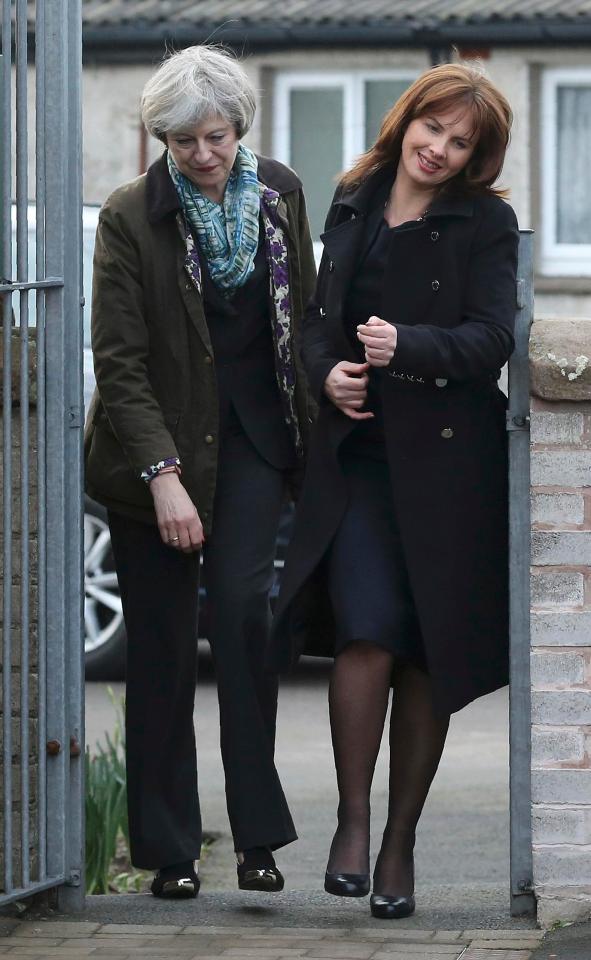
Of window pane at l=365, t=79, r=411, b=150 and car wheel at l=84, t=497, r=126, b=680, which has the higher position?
window pane at l=365, t=79, r=411, b=150

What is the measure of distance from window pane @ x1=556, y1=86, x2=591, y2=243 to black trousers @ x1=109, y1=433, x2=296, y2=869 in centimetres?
1310

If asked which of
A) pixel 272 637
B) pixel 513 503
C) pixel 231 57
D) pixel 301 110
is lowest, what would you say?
A: pixel 272 637

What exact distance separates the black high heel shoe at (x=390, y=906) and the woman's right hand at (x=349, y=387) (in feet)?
3.51

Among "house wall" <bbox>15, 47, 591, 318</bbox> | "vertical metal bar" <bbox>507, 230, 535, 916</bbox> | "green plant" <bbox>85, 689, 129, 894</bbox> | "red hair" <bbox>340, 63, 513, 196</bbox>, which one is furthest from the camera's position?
"house wall" <bbox>15, 47, 591, 318</bbox>

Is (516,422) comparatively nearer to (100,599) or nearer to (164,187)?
(164,187)

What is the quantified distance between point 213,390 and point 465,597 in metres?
0.74

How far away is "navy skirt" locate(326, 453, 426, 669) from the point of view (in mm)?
4473

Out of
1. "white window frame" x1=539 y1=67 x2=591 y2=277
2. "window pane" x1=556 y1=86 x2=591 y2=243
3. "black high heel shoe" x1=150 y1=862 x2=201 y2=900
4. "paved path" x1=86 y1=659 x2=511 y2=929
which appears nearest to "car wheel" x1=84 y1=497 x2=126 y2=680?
"paved path" x1=86 y1=659 x2=511 y2=929

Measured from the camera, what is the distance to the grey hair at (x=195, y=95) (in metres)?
4.62

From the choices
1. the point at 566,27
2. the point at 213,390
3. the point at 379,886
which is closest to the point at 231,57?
the point at 213,390

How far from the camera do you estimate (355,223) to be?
4594 mm

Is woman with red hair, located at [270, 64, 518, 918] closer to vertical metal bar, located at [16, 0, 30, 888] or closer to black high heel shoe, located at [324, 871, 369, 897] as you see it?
black high heel shoe, located at [324, 871, 369, 897]

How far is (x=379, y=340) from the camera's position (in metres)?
4.35

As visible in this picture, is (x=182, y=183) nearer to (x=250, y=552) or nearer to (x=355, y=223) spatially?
(x=355, y=223)
